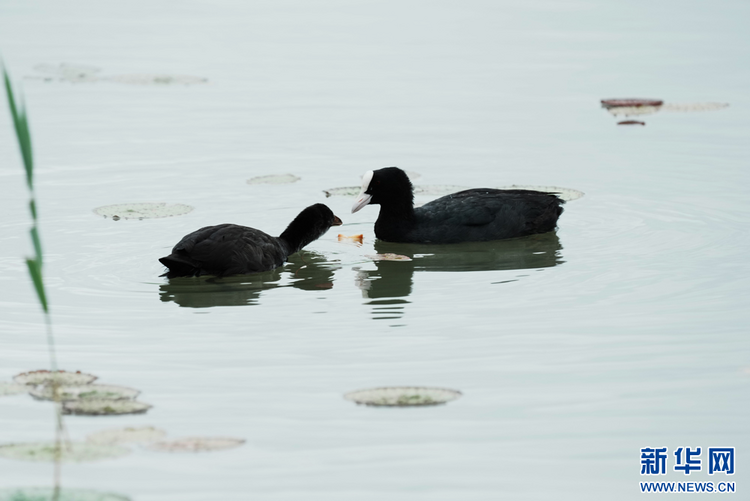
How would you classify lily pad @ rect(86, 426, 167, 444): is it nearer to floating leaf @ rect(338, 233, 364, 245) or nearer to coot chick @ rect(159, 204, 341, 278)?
coot chick @ rect(159, 204, 341, 278)

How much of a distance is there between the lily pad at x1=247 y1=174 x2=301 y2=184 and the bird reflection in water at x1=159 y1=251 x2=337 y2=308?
238cm

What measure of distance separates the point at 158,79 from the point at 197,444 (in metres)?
13.8

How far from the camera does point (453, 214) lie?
1094 centimetres

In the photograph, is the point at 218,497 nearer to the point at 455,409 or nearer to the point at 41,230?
the point at 455,409

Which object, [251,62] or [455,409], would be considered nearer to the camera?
[455,409]

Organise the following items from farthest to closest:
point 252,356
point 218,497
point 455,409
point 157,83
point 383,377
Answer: point 157,83, point 252,356, point 383,377, point 455,409, point 218,497

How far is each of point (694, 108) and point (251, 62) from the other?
850 cm

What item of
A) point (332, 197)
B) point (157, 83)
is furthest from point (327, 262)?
point (157, 83)

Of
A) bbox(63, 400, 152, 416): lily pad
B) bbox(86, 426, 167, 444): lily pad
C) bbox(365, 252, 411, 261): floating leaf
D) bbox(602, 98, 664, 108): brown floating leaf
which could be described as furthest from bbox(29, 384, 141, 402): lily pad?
bbox(602, 98, 664, 108): brown floating leaf

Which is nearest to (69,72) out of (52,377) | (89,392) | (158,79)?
(158,79)

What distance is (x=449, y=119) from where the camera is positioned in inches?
645

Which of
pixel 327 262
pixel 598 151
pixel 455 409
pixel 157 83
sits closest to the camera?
pixel 455 409

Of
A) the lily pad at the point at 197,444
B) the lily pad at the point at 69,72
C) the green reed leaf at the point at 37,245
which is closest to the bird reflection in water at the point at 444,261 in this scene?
the lily pad at the point at 197,444

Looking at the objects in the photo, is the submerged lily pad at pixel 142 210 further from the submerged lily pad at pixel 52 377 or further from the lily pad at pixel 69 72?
the lily pad at pixel 69 72
